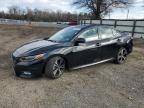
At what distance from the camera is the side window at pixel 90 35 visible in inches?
247

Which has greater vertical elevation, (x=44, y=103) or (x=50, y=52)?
(x=50, y=52)

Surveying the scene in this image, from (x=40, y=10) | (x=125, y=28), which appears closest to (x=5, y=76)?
(x=125, y=28)

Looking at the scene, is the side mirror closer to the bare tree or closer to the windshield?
the windshield

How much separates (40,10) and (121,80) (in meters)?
89.6

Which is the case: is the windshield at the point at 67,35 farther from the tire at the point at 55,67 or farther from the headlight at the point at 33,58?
the headlight at the point at 33,58

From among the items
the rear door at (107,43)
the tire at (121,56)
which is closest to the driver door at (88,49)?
the rear door at (107,43)

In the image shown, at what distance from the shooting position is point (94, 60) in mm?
6469

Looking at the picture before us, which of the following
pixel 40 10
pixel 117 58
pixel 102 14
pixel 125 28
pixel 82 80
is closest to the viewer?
pixel 82 80

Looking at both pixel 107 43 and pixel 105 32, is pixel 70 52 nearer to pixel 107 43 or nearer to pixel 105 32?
pixel 107 43

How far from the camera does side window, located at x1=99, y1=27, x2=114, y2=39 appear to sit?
6.76 meters

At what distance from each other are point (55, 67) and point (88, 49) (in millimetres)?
1261

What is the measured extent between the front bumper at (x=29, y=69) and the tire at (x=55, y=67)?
0.19 m

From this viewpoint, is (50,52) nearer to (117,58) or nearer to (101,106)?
(101,106)

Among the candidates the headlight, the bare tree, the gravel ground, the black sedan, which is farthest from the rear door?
the bare tree
